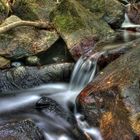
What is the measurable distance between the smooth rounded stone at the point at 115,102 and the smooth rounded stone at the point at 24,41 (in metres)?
2.46

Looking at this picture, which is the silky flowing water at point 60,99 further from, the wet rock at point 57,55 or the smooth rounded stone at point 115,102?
the wet rock at point 57,55

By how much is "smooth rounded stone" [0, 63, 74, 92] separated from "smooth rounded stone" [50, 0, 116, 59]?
1.79 ft

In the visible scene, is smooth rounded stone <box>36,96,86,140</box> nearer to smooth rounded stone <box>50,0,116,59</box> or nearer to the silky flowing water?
the silky flowing water

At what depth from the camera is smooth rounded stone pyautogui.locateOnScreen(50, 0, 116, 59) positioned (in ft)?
26.0

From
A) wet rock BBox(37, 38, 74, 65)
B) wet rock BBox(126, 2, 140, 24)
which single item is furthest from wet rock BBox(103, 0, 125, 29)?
wet rock BBox(37, 38, 74, 65)

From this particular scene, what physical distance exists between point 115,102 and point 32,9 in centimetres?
492

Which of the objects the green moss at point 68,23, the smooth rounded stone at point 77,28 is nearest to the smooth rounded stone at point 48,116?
the smooth rounded stone at point 77,28

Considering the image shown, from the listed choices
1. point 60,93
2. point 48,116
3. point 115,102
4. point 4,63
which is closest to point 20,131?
point 48,116

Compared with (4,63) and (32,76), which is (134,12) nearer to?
(32,76)

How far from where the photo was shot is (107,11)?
32.9 feet

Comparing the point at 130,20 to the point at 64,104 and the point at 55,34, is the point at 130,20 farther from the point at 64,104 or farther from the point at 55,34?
the point at 64,104

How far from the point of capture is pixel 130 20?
1090 cm

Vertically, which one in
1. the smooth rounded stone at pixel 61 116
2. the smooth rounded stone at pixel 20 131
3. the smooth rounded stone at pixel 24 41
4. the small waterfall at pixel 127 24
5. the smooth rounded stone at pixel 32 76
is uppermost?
the smooth rounded stone at pixel 24 41

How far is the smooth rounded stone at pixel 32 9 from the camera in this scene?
29.4 ft
